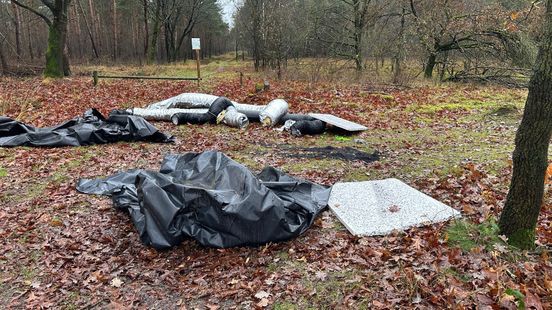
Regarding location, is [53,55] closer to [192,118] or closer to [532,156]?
[192,118]

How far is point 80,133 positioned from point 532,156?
7.36 m

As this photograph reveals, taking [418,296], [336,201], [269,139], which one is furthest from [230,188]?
[269,139]

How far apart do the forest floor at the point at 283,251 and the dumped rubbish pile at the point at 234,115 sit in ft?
2.94

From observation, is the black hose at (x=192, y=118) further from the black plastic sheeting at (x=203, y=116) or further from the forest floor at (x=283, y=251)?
the forest floor at (x=283, y=251)

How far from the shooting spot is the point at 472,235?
357 centimetres

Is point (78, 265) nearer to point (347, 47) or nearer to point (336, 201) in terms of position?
point (336, 201)

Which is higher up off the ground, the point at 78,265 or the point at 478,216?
the point at 478,216

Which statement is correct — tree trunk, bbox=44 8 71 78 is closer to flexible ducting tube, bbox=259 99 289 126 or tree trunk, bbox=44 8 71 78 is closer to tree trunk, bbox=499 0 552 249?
flexible ducting tube, bbox=259 99 289 126

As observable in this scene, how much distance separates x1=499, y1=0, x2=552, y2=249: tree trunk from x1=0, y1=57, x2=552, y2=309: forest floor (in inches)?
6.8

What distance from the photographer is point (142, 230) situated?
3.90m

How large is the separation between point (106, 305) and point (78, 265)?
0.72 m

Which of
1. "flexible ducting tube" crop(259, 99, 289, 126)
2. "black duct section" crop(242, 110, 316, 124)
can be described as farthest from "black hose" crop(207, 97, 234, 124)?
"flexible ducting tube" crop(259, 99, 289, 126)

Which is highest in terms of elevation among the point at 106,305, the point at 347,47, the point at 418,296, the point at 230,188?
the point at 347,47

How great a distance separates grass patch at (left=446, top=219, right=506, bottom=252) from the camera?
11.0 feet
